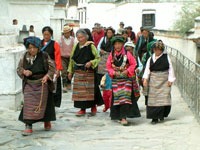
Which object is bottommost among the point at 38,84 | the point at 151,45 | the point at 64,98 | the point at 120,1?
the point at 64,98

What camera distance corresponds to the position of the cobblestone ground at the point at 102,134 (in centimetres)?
681

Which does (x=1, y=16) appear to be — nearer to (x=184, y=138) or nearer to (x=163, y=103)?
(x=163, y=103)

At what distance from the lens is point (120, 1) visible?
41.7 meters

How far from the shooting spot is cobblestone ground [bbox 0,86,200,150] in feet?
22.4

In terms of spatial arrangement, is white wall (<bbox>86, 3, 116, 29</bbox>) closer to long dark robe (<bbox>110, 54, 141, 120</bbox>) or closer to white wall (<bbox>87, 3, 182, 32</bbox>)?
white wall (<bbox>87, 3, 182, 32</bbox>)

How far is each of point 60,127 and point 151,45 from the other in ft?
7.57

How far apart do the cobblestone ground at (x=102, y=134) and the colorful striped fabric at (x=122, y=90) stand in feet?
1.54

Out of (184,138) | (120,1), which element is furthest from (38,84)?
(120,1)

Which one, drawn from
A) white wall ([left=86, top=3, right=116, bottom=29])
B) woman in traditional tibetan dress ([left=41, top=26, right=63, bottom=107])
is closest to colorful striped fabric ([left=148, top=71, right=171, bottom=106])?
woman in traditional tibetan dress ([left=41, top=26, right=63, bottom=107])

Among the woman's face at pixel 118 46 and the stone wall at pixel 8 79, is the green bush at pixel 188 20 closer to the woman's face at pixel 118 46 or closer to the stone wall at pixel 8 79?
the woman's face at pixel 118 46

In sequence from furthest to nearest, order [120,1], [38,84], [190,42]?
[120,1]
[190,42]
[38,84]

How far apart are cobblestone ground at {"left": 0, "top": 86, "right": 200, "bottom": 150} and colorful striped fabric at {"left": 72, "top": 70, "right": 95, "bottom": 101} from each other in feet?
1.38

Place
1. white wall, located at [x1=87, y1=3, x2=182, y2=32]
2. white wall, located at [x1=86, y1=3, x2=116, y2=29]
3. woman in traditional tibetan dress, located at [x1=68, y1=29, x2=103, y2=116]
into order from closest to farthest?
woman in traditional tibetan dress, located at [x1=68, y1=29, x2=103, y2=116]
white wall, located at [x1=87, y1=3, x2=182, y2=32]
white wall, located at [x1=86, y1=3, x2=116, y2=29]

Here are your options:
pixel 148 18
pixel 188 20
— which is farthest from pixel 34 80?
pixel 148 18
